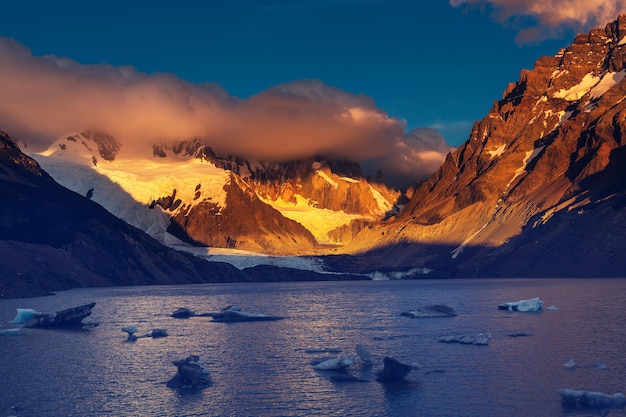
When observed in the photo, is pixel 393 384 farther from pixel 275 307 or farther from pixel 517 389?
pixel 275 307

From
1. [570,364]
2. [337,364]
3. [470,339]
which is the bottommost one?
[337,364]

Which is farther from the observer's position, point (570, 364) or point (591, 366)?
point (591, 366)

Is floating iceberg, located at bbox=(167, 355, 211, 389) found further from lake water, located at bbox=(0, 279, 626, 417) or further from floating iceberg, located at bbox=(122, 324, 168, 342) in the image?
floating iceberg, located at bbox=(122, 324, 168, 342)

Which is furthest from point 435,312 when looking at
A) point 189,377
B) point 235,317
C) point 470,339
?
point 189,377

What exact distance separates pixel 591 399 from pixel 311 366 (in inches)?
1207

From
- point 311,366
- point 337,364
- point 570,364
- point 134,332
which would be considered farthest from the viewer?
point 134,332

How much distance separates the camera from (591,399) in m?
60.9

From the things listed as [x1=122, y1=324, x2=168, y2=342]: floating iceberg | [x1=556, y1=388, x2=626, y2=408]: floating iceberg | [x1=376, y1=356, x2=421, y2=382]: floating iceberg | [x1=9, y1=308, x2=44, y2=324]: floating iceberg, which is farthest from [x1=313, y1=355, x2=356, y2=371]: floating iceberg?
[x1=9, y1=308, x2=44, y2=324]: floating iceberg

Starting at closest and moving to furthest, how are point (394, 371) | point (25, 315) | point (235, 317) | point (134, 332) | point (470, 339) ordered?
point (394, 371) < point (470, 339) < point (134, 332) < point (25, 315) < point (235, 317)

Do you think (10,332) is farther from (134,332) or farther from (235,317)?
(235,317)

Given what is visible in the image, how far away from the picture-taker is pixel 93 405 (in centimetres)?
6631

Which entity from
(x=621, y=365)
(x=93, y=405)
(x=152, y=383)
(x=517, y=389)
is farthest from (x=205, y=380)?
(x=621, y=365)

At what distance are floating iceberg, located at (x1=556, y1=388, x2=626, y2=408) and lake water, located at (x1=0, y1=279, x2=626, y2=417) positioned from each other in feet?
3.78

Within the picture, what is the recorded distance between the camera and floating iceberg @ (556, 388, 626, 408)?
198ft
